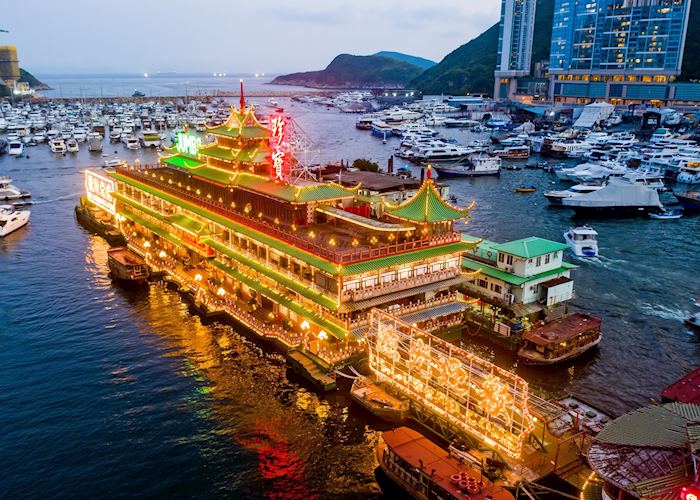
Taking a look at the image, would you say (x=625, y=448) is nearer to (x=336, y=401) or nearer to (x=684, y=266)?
(x=336, y=401)

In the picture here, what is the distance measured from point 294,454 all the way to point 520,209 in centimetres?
8378

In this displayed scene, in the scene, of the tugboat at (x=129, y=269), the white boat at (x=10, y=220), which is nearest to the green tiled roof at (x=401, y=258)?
the tugboat at (x=129, y=269)

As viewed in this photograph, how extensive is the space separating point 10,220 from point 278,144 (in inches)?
2118

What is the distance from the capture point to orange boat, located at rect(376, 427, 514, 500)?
31.6 meters

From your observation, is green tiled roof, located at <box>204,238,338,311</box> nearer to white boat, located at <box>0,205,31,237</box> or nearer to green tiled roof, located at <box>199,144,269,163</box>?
green tiled roof, located at <box>199,144,269,163</box>

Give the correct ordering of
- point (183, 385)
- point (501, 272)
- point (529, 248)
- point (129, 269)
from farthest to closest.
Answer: point (129, 269) < point (501, 272) < point (529, 248) < point (183, 385)

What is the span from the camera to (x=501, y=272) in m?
58.3

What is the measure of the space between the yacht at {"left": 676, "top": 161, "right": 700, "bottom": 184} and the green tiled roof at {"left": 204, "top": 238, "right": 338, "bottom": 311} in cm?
11459

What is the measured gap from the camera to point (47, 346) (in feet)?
175

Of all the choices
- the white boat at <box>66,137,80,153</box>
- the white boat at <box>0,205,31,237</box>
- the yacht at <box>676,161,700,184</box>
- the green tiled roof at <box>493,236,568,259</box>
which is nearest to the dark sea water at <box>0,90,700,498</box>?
the white boat at <box>0,205,31,237</box>

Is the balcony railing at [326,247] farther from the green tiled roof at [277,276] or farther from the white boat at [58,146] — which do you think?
the white boat at [58,146]

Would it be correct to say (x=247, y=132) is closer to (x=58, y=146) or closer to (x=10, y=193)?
(x=10, y=193)

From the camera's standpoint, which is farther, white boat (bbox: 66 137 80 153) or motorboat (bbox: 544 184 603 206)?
white boat (bbox: 66 137 80 153)

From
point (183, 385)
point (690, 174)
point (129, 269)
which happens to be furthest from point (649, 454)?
point (690, 174)
